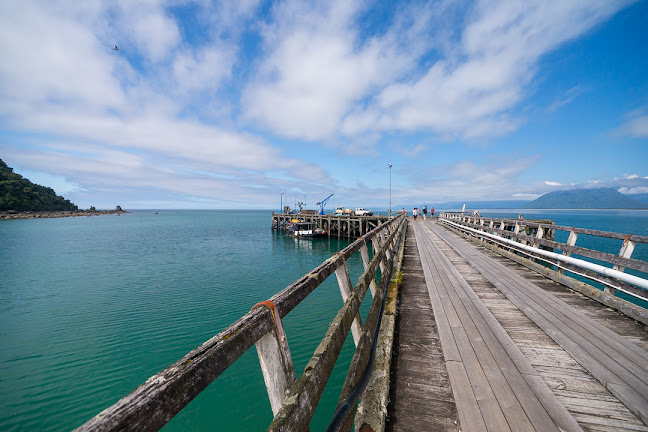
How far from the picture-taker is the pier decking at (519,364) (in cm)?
226

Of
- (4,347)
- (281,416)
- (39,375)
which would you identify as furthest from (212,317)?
(281,416)

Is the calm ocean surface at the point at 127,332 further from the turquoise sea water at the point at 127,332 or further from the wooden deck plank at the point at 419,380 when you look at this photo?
the wooden deck plank at the point at 419,380

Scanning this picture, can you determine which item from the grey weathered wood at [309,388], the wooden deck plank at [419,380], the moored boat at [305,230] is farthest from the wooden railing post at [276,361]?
the moored boat at [305,230]

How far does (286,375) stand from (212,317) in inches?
484

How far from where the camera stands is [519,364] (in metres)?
2.91

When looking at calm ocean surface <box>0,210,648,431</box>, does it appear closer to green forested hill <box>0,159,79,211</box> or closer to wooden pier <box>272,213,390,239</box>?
wooden pier <box>272,213,390,239</box>

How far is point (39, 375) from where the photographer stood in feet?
27.1

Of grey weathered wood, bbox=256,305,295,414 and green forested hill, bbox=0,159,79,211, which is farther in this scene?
green forested hill, bbox=0,159,79,211

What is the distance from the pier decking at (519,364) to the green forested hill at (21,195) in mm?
151495

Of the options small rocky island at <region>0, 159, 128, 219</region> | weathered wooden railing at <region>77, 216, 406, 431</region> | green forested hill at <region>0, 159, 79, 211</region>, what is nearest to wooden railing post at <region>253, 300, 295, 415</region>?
weathered wooden railing at <region>77, 216, 406, 431</region>

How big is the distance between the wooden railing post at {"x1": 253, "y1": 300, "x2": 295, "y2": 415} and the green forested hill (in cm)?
15126

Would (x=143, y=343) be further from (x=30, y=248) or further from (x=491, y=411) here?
(x=30, y=248)

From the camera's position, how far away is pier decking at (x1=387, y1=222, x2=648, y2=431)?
2.26m

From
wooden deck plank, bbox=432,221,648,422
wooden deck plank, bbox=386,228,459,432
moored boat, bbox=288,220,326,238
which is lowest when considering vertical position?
moored boat, bbox=288,220,326,238
